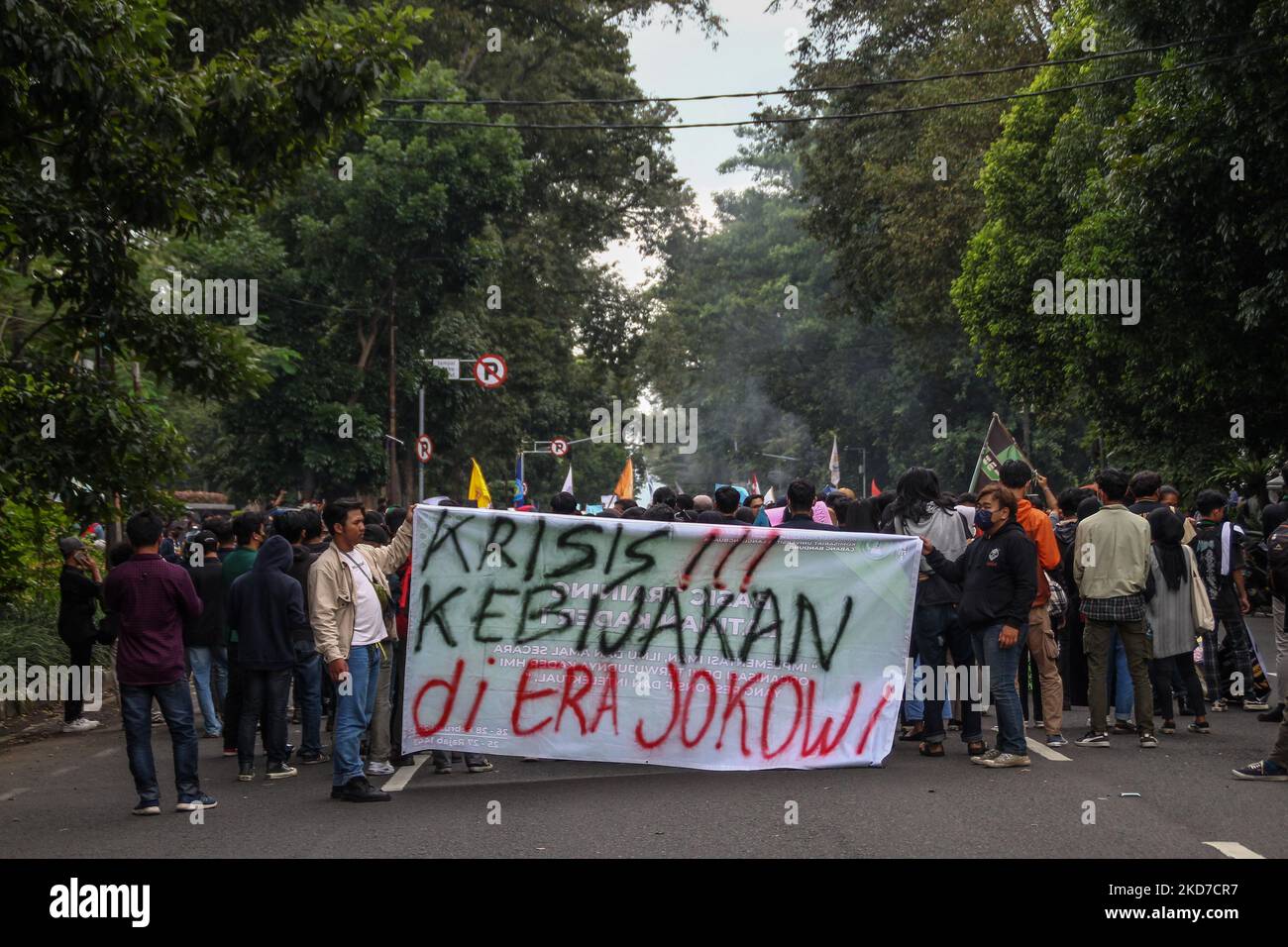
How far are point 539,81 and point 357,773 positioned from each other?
31.0 m

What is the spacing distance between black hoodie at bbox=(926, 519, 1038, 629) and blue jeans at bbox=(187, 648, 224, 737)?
6256mm

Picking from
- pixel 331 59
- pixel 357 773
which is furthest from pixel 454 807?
pixel 331 59

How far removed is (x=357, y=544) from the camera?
9.52 m

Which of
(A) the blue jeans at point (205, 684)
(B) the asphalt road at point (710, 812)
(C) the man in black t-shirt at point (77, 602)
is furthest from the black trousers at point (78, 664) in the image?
(B) the asphalt road at point (710, 812)

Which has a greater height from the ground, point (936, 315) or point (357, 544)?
point (936, 315)

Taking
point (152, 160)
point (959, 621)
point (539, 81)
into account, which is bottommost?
point (959, 621)

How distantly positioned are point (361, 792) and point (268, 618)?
5.13ft

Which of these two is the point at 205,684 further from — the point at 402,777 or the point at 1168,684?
the point at 1168,684

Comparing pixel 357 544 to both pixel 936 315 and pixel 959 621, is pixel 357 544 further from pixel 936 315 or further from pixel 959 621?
pixel 936 315

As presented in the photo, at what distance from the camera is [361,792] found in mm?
9078

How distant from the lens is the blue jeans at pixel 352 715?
895 cm

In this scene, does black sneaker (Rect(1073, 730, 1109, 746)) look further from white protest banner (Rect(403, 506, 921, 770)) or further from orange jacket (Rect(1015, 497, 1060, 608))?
white protest banner (Rect(403, 506, 921, 770))

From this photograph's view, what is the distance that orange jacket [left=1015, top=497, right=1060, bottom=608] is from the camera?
34.9 feet
